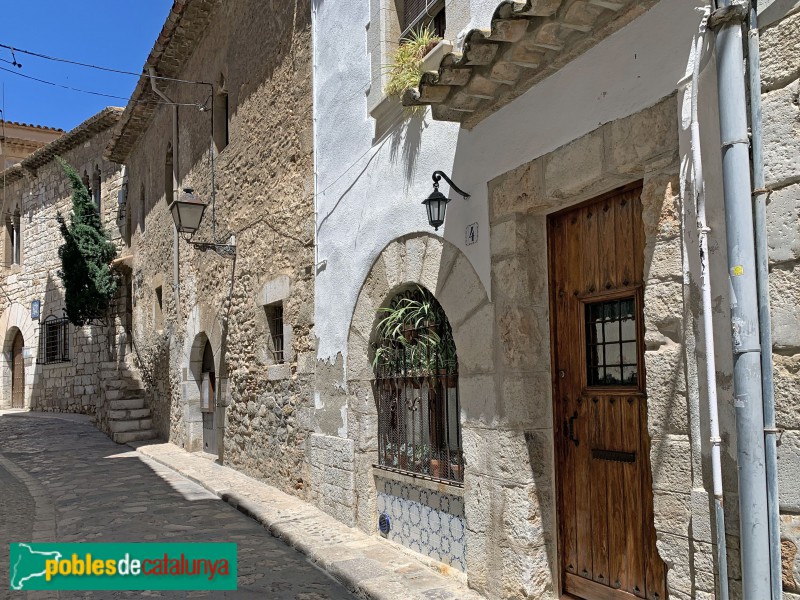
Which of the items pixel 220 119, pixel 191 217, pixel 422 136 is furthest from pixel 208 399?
pixel 422 136

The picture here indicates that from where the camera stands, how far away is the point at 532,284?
13.3 feet

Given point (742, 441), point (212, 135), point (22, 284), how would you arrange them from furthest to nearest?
1. point (22, 284)
2. point (212, 135)
3. point (742, 441)

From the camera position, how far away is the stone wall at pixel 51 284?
1773cm

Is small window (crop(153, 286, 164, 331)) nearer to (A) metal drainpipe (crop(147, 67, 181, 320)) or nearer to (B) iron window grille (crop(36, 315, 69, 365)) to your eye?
(A) metal drainpipe (crop(147, 67, 181, 320))

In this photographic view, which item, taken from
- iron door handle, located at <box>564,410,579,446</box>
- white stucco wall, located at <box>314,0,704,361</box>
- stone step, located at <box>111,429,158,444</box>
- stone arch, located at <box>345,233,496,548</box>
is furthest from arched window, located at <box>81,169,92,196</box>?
iron door handle, located at <box>564,410,579,446</box>

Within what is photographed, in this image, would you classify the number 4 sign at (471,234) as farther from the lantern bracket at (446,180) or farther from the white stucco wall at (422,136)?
the lantern bracket at (446,180)

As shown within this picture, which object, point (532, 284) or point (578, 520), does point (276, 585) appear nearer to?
point (578, 520)

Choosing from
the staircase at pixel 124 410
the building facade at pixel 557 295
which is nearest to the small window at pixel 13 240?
the staircase at pixel 124 410

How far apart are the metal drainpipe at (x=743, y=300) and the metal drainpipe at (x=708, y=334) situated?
0.10 meters

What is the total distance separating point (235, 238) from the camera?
9.27 m

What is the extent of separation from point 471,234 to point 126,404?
11.2 m

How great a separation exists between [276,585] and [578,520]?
81.1 inches

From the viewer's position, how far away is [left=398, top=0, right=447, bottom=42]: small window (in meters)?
5.38

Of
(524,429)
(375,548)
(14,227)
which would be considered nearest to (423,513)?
(375,548)
